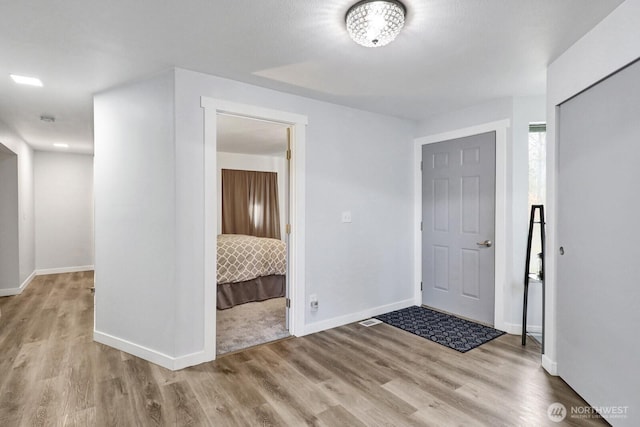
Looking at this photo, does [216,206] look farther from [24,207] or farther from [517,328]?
[24,207]

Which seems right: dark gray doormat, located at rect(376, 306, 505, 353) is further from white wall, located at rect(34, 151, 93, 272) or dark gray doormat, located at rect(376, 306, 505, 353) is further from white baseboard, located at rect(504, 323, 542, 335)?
white wall, located at rect(34, 151, 93, 272)

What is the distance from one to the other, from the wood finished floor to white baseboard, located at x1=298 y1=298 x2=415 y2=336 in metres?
0.11

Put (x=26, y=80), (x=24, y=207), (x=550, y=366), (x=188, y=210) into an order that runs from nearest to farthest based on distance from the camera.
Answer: (x=550, y=366)
(x=188, y=210)
(x=26, y=80)
(x=24, y=207)

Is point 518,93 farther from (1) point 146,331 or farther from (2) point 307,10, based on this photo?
(1) point 146,331

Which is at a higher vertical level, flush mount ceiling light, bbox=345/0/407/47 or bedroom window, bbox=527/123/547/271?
flush mount ceiling light, bbox=345/0/407/47

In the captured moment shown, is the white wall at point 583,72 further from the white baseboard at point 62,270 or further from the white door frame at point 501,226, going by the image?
the white baseboard at point 62,270

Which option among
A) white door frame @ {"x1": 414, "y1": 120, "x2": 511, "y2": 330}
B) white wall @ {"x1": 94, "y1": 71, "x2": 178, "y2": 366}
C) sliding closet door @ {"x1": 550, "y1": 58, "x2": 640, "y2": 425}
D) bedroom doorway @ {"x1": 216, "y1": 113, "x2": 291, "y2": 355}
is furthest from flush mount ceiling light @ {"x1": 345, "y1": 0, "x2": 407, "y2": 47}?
white door frame @ {"x1": 414, "y1": 120, "x2": 511, "y2": 330}

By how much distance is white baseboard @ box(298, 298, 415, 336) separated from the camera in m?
3.37

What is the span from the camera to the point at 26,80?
281 centimetres

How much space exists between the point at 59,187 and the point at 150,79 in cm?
508

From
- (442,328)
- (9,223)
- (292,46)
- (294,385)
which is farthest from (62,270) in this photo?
(442,328)

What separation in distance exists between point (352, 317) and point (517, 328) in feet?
5.28

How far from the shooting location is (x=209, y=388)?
2336 mm

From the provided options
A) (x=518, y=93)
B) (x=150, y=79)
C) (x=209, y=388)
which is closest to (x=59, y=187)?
(x=150, y=79)
